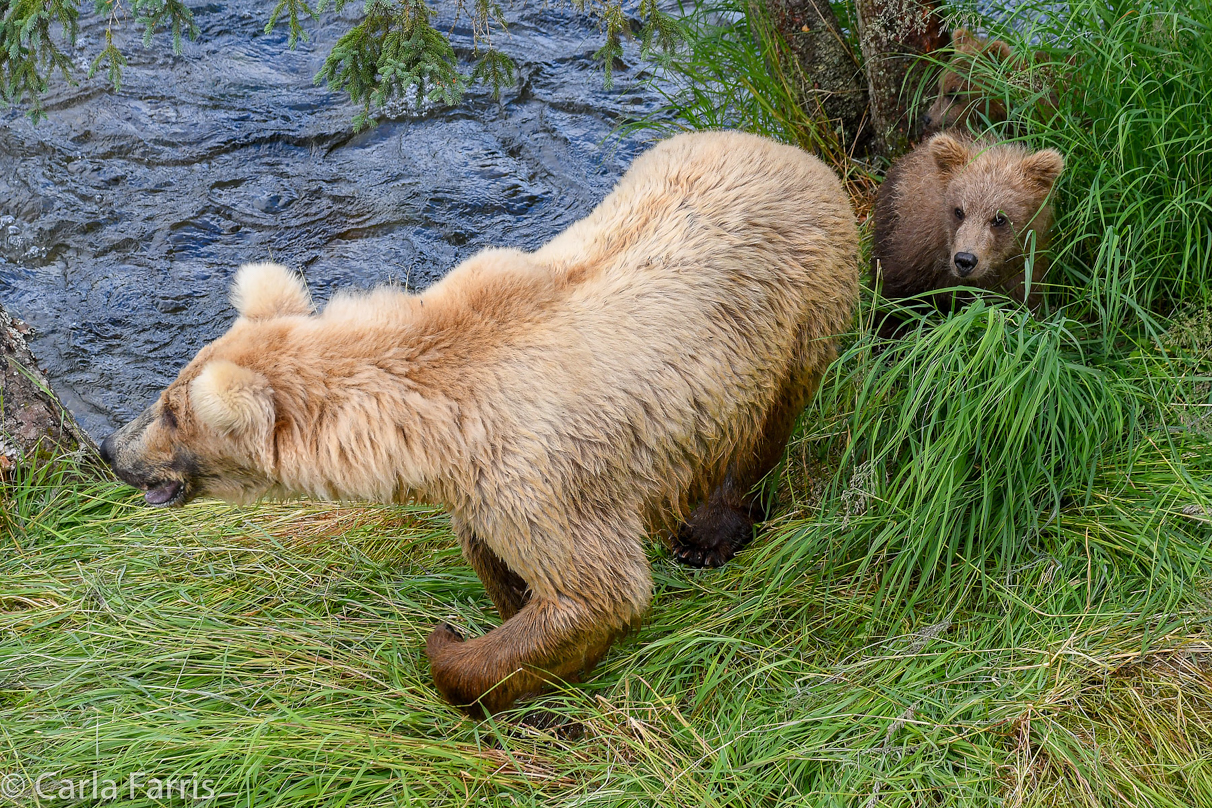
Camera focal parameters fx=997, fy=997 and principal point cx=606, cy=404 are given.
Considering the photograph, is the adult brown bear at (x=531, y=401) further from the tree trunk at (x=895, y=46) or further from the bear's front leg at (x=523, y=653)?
the tree trunk at (x=895, y=46)

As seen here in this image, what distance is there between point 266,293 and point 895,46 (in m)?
3.67

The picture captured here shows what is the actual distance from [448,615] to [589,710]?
85 cm

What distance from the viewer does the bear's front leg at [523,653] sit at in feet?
11.2

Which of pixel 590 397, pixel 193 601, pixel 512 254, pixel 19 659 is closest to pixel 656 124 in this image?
pixel 512 254

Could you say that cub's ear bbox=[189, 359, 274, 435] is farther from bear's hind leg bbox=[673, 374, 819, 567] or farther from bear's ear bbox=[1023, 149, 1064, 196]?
bear's ear bbox=[1023, 149, 1064, 196]

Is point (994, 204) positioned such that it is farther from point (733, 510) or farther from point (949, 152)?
point (733, 510)

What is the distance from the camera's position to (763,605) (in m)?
3.94

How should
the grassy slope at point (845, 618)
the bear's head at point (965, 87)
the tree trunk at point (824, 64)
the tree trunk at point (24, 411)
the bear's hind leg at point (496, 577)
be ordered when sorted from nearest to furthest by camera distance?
the grassy slope at point (845, 618)
the bear's hind leg at point (496, 577)
the tree trunk at point (24, 411)
the bear's head at point (965, 87)
the tree trunk at point (824, 64)

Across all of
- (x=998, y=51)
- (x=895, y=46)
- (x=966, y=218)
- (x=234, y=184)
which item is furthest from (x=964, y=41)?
(x=234, y=184)

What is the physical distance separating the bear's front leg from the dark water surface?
144 inches

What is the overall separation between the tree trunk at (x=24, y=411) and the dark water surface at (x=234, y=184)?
1.29 metres

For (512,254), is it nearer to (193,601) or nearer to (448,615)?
(448,615)

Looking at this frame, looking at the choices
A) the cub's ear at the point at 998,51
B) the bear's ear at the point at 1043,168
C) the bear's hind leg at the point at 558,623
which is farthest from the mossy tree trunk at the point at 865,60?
the bear's hind leg at the point at 558,623

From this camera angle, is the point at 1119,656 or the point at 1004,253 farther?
the point at 1004,253
